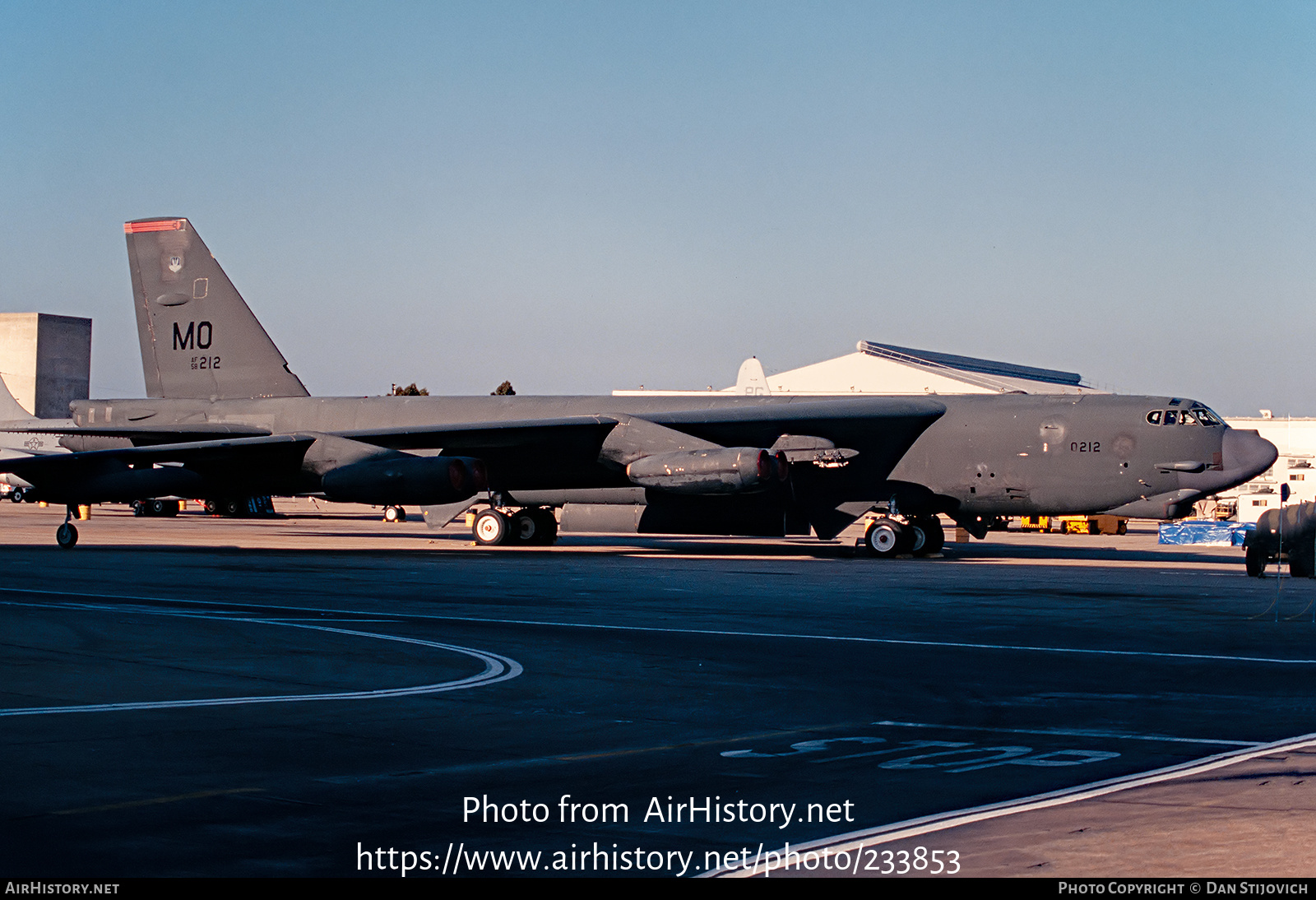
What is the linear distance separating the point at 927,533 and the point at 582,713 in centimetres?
2238

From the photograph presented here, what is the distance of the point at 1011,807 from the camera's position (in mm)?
6566

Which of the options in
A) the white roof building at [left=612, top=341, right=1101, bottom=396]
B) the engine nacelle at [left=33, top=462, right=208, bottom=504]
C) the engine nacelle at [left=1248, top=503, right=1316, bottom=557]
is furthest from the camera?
the white roof building at [left=612, top=341, right=1101, bottom=396]

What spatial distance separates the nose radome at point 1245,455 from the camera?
27.6m

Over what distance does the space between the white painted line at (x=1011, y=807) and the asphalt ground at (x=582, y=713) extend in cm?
10

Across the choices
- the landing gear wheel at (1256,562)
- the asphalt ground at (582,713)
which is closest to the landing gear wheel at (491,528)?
the asphalt ground at (582,713)

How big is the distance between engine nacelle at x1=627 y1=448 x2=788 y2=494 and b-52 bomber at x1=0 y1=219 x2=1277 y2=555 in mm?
31

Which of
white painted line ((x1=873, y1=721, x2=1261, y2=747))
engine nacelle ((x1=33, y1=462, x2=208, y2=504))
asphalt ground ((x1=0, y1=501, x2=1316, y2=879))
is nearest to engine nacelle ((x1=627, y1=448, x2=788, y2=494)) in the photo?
asphalt ground ((x1=0, y1=501, x2=1316, y2=879))

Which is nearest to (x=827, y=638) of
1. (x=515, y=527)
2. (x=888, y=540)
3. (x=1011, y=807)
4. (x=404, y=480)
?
(x=1011, y=807)

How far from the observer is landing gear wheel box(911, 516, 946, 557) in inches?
1214

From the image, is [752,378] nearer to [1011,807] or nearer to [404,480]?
[404,480]

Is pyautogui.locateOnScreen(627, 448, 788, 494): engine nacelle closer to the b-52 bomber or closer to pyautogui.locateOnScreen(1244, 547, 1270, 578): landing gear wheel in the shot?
the b-52 bomber

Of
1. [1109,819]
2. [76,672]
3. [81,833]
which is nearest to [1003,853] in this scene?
[1109,819]

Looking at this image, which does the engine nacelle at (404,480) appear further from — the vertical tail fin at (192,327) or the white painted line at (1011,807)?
the white painted line at (1011,807)

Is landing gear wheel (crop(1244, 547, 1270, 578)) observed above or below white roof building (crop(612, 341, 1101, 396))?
below
